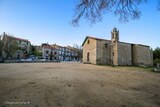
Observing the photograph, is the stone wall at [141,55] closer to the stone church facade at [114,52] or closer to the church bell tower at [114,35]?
the stone church facade at [114,52]

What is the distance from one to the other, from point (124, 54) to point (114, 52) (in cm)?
264

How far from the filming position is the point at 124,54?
31656mm

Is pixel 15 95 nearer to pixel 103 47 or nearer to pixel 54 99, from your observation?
pixel 54 99

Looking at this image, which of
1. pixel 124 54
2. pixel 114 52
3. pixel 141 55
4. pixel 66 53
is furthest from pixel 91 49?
pixel 66 53

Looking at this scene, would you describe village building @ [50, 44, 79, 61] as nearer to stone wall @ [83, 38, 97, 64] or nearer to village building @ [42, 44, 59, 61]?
village building @ [42, 44, 59, 61]

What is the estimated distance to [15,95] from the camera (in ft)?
17.1

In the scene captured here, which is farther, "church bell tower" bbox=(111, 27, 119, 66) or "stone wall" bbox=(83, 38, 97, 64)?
"stone wall" bbox=(83, 38, 97, 64)

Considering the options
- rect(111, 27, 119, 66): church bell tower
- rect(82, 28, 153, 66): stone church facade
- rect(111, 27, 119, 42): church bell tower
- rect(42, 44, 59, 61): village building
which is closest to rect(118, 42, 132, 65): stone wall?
rect(82, 28, 153, 66): stone church facade

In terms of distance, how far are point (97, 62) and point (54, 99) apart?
2542cm

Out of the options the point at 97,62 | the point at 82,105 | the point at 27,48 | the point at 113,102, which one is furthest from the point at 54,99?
the point at 27,48

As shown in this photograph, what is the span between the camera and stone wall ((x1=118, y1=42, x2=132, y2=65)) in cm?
3075

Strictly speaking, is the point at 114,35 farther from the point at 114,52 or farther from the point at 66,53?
the point at 66,53

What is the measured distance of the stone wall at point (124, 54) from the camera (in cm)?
3075

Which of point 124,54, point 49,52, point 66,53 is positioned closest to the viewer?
point 124,54
